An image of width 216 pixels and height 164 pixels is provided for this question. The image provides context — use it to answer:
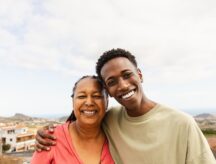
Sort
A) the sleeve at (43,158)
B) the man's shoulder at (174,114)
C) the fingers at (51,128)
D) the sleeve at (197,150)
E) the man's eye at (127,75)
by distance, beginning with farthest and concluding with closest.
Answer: the fingers at (51,128)
the man's eye at (127,75)
the sleeve at (43,158)
the man's shoulder at (174,114)
the sleeve at (197,150)

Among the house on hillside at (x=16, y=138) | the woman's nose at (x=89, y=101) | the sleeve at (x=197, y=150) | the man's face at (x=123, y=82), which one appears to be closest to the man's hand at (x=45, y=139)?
the woman's nose at (x=89, y=101)

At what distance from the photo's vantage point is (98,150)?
2678 mm

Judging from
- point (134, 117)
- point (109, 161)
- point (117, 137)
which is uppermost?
point (134, 117)

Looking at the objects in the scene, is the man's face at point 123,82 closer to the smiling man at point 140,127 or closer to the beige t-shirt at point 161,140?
the smiling man at point 140,127

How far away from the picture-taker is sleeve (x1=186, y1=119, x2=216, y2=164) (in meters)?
2.12

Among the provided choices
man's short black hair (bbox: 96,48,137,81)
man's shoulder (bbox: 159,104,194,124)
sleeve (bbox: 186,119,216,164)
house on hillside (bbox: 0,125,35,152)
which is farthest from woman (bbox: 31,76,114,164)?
house on hillside (bbox: 0,125,35,152)

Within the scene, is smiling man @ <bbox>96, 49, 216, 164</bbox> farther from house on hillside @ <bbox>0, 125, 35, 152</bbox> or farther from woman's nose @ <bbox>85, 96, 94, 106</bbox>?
house on hillside @ <bbox>0, 125, 35, 152</bbox>

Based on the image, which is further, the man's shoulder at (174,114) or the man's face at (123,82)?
the man's face at (123,82)

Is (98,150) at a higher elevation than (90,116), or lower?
lower

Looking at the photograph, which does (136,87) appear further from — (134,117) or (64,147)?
(64,147)

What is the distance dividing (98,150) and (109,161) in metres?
0.15

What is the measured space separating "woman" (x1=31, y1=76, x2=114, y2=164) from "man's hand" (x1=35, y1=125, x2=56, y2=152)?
0.04 m

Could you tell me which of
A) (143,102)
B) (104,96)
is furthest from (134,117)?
(104,96)

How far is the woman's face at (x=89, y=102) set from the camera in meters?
2.60
